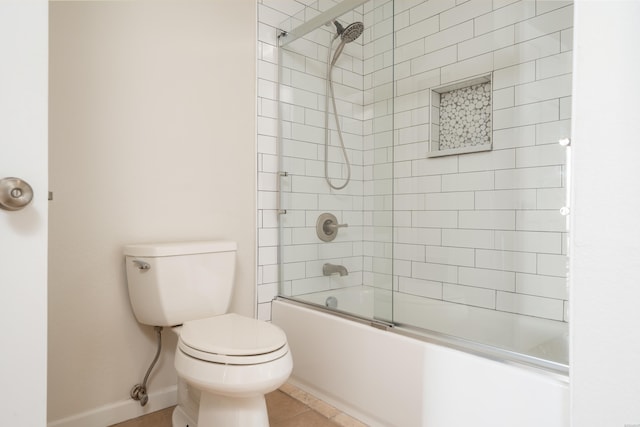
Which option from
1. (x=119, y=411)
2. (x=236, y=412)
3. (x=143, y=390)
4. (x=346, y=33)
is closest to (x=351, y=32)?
(x=346, y=33)

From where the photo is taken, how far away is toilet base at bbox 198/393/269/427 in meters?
1.32

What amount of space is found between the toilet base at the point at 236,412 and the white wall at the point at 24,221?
546mm

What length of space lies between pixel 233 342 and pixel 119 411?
77 centimetres

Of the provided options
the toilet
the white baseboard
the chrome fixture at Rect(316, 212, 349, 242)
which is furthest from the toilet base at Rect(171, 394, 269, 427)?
the chrome fixture at Rect(316, 212, 349, 242)

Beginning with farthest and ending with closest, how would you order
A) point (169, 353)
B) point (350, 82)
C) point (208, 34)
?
point (350, 82) → point (208, 34) → point (169, 353)

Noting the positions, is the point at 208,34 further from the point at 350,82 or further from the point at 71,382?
the point at 71,382

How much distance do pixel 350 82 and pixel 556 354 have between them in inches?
60.0

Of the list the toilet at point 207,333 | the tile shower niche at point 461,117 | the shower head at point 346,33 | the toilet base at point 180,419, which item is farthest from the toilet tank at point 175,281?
the tile shower niche at point 461,117

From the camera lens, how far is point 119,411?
1666 mm

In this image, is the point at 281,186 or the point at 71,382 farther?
the point at 281,186

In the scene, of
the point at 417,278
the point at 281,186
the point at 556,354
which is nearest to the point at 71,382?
the point at 281,186

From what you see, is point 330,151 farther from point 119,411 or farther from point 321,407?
point 119,411

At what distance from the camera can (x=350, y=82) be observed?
2.09 meters

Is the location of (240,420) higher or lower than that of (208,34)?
lower
